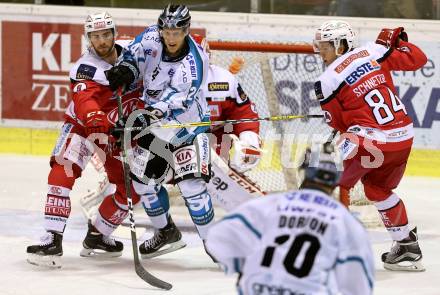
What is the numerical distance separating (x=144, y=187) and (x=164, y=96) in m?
0.43

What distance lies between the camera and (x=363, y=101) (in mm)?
5133

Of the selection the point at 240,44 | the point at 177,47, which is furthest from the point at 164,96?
the point at 240,44

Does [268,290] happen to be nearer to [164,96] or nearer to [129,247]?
[164,96]

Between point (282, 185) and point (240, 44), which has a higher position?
point (240, 44)

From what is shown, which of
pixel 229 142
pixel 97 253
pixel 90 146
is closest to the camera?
pixel 90 146

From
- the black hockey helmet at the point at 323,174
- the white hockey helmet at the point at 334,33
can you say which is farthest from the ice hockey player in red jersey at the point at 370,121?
the black hockey helmet at the point at 323,174

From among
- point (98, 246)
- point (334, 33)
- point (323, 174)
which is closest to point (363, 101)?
point (334, 33)

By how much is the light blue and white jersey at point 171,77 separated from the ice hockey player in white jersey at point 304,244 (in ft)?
6.77

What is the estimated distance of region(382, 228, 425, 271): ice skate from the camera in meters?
5.25

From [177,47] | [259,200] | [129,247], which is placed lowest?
[129,247]

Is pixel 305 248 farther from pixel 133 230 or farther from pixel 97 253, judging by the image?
pixel 97 253

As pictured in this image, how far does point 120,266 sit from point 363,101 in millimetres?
1297

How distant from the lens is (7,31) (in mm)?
7926

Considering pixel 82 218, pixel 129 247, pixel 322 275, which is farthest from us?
pixel 82 218
